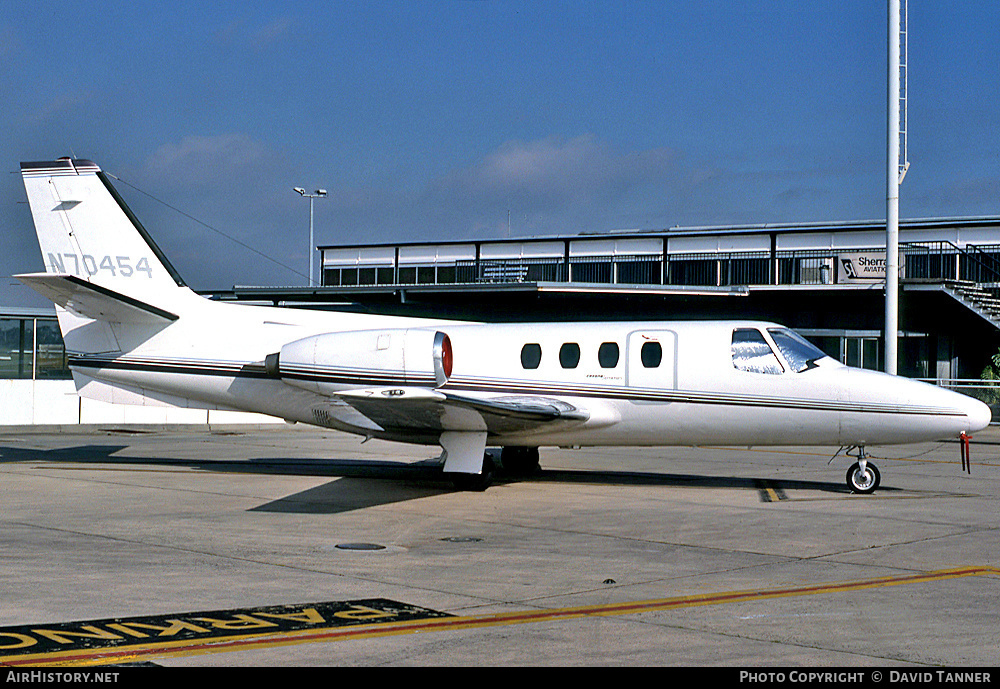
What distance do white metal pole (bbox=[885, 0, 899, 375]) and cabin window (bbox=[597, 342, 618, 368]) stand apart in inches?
416

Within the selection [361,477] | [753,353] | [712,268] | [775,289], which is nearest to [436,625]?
[753,353]

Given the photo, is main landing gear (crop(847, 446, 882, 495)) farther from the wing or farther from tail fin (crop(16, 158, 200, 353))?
tail fin (crop(16, 158, 200, 353))

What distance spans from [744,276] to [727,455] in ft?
53.1

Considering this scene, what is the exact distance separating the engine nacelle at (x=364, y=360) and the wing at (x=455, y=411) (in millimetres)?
924

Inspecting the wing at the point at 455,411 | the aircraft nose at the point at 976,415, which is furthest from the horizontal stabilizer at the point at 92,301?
the aircraft nose at the point at 976,415

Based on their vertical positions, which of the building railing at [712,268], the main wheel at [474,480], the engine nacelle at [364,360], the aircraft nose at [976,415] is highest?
the building railing at [712,268]

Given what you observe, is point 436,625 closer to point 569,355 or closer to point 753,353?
point 569,355

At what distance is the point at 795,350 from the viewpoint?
55.4 ft

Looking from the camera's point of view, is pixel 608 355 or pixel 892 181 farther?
pixel 892 181

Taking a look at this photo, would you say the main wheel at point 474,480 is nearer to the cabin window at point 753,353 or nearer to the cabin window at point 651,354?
the cabin window at point 651,354

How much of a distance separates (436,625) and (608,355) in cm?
994

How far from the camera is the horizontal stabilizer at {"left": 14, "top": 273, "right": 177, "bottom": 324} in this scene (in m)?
17.8

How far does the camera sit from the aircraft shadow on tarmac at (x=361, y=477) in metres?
15.9

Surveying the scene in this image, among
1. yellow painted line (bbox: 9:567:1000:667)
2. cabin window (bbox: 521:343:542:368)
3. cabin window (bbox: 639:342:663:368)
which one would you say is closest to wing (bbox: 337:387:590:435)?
cabin window (bbox: 521:343:542:368)
